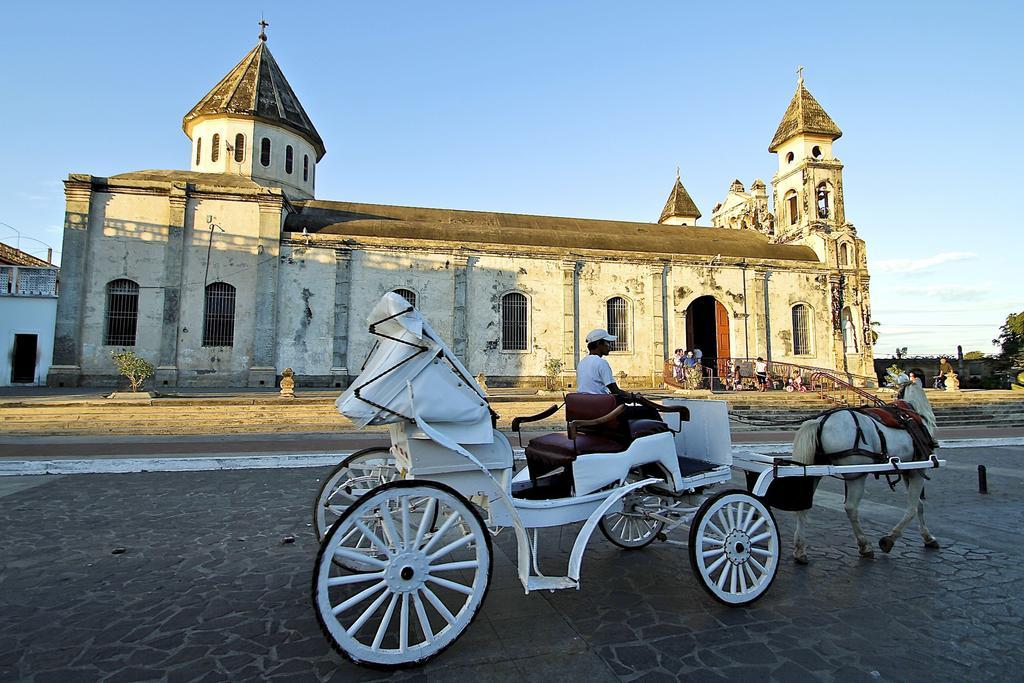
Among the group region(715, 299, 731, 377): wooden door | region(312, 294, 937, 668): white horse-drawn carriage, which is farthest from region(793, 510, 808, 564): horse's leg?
region(715, 299, 731, 377): wooden door

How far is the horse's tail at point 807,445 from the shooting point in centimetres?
437

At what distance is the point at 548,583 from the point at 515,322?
67.0ft

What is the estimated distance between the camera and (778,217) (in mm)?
30766

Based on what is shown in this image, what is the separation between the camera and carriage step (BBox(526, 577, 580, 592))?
2.84m

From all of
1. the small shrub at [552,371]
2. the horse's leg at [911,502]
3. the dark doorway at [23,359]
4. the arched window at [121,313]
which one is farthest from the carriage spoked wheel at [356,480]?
the dark doorway at [23,359]

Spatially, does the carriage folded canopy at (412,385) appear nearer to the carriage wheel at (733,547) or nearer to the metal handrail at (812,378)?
the carriage wheel at (733,547)

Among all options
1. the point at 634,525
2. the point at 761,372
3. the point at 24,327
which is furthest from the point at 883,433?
the point at 24,327

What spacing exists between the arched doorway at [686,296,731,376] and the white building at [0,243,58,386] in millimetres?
26643

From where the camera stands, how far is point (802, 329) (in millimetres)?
26578

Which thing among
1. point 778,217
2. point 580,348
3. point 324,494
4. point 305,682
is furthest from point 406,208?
point 305,682

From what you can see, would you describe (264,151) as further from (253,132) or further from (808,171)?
(808,171)

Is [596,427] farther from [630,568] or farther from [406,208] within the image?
[406,208]

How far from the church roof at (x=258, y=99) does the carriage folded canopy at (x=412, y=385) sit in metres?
26.8

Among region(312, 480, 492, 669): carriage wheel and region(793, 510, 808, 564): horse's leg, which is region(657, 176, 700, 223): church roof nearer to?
region(793, 510, 808, 564): horse's leg
